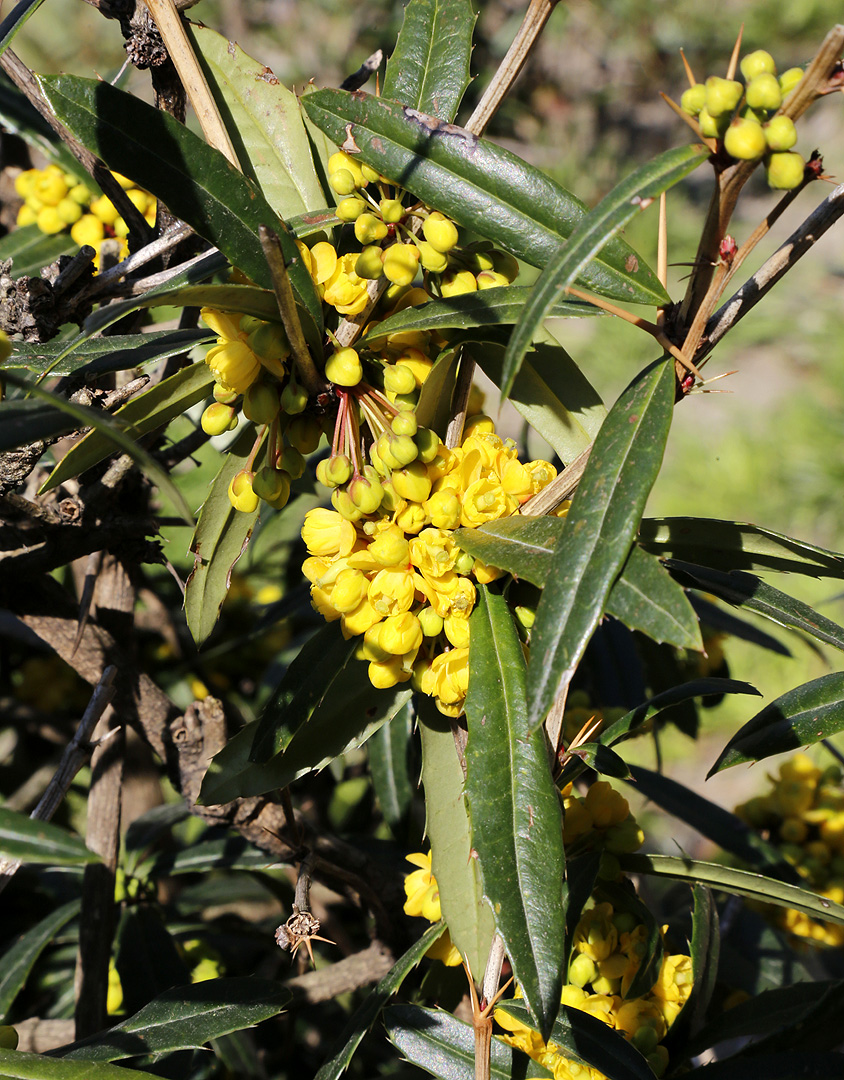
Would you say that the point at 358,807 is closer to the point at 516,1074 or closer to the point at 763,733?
the point at 516,1074

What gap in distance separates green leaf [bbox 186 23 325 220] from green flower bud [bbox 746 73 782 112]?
369mm

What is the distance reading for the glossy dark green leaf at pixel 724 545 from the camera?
672 mm

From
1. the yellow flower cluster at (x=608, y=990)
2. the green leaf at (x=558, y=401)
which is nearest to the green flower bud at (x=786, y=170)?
the green leaf at (x=558, y=401)

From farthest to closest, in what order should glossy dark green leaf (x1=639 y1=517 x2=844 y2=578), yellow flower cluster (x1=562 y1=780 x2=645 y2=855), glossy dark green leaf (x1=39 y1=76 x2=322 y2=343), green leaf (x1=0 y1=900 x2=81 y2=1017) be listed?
green leaf (x1=0 y1=900 x2=81 y2=1017) < yellow flower cluster (x1=562 y1=780 x2=645 y2=855) < glossy dark green leaf (x1=639 y1=517 x2=844 y2=578) < glossy dark green leaf (x1=39 y1=76 x2=322 y2=343)

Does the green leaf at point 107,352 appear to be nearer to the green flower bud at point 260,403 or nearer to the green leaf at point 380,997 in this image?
the green flower bud at point 260,403

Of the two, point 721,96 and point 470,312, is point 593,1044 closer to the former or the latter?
point 470,312

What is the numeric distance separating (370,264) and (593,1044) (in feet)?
2.06

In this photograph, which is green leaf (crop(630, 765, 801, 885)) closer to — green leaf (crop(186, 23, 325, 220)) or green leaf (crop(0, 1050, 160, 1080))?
green leaf (crop(0, 1050, 160, 1080))

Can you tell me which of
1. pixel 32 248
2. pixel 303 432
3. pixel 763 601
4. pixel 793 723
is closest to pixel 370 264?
pixel 303 432

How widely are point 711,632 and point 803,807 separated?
0.96 feet

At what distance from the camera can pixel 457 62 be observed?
0.71 metres

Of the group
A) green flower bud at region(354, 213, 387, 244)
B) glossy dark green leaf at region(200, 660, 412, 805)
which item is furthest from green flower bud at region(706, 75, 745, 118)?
glossy dark green leaf at region(200, 660, 412, 805)

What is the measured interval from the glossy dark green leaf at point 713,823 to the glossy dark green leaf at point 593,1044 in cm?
41

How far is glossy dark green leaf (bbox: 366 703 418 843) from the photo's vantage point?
1.17m
